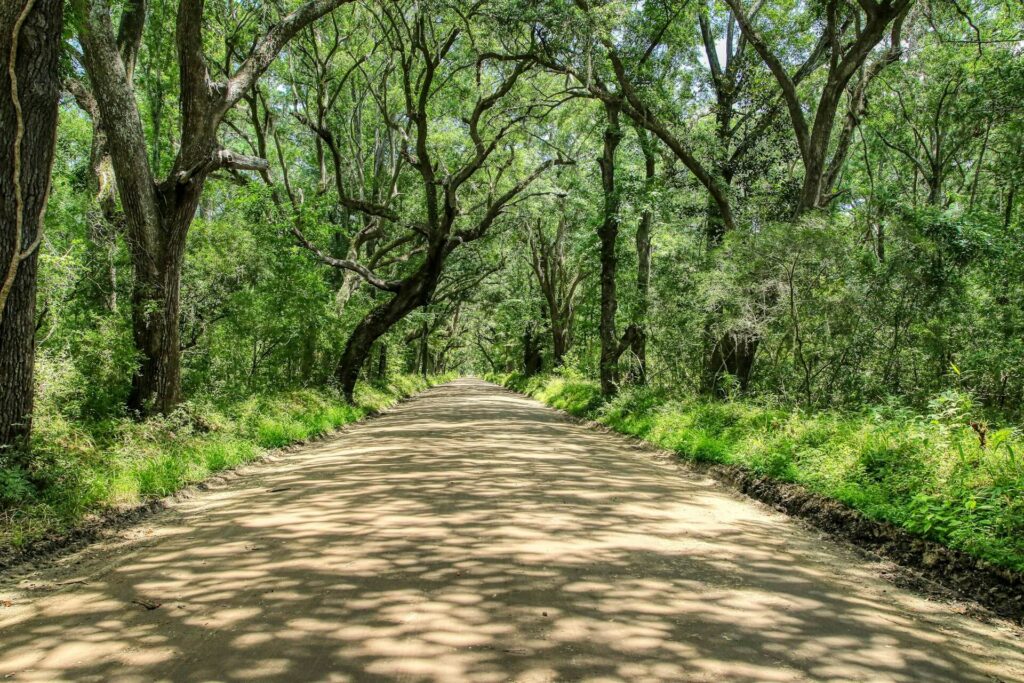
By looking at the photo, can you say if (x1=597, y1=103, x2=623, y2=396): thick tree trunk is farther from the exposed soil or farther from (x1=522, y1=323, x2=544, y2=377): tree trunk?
(x1=522, y1=323, x2=544, y2=377): tree trunk

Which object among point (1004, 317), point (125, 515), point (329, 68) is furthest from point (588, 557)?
point (329, 68)

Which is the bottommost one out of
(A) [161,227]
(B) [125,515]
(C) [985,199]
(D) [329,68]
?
(B) [125,515]

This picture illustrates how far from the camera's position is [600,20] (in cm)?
1420

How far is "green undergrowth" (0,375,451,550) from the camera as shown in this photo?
233 inches

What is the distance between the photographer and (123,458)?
7.69 m

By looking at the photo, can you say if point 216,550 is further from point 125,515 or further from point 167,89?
point 167,89

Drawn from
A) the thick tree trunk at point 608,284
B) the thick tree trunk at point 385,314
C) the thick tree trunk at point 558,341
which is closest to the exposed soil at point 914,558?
the thick tree trunk at point 608,284

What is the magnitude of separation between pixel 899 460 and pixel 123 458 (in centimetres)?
834

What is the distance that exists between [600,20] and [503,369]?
58.7 meters

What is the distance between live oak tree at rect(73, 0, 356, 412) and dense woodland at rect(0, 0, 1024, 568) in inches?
1.6

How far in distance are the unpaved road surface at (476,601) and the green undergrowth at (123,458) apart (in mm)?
502

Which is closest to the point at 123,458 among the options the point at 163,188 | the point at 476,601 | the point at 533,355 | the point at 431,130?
the point at 163,188

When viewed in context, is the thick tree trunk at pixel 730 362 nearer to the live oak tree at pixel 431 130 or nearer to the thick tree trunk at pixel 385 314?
the live oak tree at pixel 431 130

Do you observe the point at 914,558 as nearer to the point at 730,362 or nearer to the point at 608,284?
the point at 730,362
